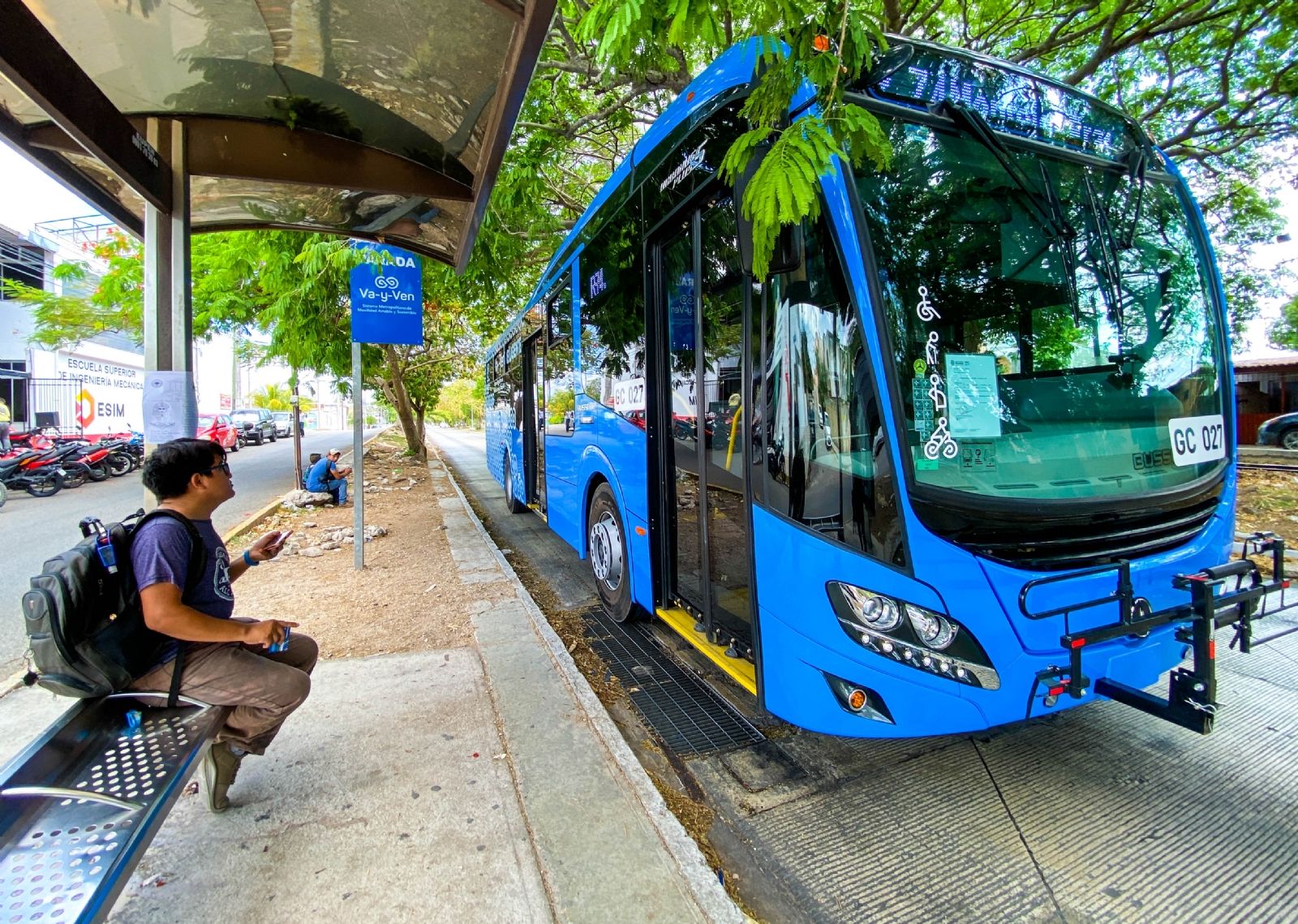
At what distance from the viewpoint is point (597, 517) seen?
523 centimetres

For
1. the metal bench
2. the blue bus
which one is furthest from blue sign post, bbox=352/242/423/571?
the blue bus

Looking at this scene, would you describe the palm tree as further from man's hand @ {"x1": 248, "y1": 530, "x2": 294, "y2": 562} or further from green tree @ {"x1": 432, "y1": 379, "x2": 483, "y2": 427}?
man's hand @ {"x1": 248, "y1": 530, "x2": 294, "y2": 562}

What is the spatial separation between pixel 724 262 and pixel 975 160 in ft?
3.67

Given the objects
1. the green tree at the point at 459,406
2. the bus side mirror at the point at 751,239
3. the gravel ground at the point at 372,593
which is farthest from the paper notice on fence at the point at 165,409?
the green tree at the point at 459,406

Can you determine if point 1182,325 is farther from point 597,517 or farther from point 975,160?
point 597,517

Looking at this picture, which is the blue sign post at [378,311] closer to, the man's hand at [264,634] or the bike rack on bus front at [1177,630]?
the man's hand at [264,634]

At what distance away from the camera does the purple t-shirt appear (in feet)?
7.16

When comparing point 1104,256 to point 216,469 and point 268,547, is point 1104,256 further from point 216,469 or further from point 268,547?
point 268,547

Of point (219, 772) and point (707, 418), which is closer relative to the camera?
point (219, 772)

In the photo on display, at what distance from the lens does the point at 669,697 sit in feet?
12.8

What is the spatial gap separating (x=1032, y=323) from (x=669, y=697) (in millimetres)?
2765

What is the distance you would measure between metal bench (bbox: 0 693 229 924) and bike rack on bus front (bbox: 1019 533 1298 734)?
2.90 metres

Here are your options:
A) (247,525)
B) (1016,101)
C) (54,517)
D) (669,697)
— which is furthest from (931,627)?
(54,517)

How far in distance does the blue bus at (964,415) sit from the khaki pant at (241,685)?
1.93m
